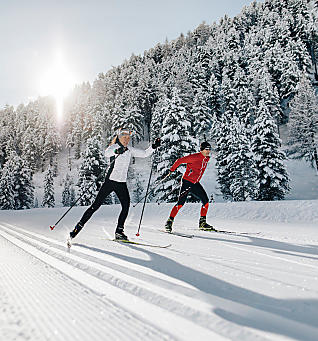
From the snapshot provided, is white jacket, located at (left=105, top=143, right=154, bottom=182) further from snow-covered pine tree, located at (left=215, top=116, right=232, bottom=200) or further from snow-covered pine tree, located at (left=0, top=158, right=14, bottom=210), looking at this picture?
snow-covered pine tree, located at (left=0, top=158, right=14, bottom=210)

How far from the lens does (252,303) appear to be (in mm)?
1803

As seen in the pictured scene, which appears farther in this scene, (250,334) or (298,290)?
(298,290)

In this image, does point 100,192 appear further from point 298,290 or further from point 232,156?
point 232,156

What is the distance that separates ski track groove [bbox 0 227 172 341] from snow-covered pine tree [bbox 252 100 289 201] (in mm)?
26465

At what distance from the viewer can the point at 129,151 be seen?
5227mm

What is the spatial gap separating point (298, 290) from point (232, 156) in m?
28.4

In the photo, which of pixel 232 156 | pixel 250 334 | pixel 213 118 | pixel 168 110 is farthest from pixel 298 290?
pixel 213 118

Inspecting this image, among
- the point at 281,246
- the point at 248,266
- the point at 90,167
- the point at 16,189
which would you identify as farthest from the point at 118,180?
the point at 16,189

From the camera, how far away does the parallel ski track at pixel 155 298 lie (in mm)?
1379

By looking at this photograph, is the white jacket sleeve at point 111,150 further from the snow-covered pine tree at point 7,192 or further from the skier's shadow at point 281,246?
the snow-covered pine tree at point 7,192

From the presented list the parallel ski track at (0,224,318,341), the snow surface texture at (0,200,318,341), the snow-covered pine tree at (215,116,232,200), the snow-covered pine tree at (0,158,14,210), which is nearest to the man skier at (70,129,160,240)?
the snow surface texture at (0,200,318,341)

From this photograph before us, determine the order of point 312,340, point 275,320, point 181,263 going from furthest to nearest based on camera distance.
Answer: point 181,263 → point 275,320 → point 312,340

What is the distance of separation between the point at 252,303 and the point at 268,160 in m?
27.5

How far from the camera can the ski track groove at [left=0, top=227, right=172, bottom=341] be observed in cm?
141
